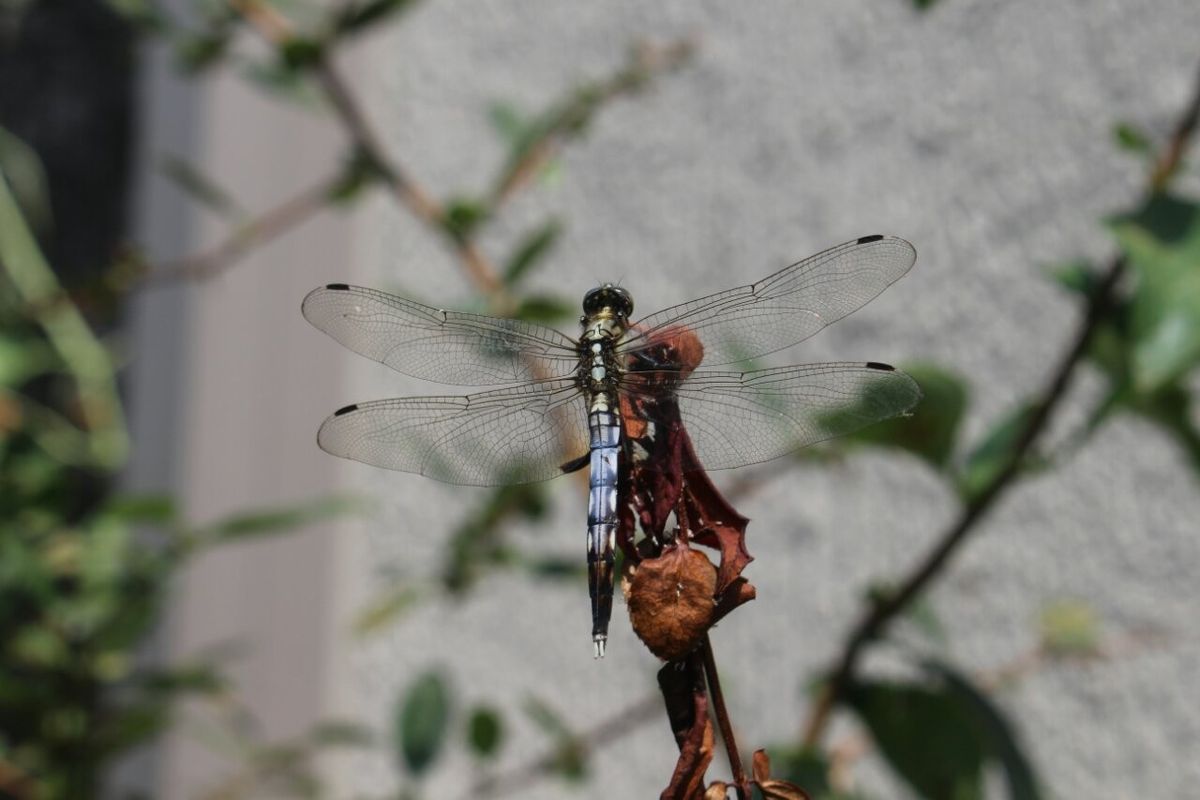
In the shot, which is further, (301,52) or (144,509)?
(144,509)

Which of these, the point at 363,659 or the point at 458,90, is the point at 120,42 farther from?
the point at 363,659

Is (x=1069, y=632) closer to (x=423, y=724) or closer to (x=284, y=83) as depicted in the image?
(x=423, y=724)

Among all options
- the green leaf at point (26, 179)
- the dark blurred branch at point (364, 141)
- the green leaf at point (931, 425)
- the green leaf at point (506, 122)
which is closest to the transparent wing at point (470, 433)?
the green leaf at point (931, 425)

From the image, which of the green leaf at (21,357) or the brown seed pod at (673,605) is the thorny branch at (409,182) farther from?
the brown seed pod at (673,605)

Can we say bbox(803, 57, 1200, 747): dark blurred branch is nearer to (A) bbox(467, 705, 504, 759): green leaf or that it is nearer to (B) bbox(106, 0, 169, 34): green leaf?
(A) bbox(467, 705, 504, 759): green leaf

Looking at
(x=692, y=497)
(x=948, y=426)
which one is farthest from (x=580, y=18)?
(x=692, y=497)

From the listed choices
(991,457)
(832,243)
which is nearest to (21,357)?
(832,243)
